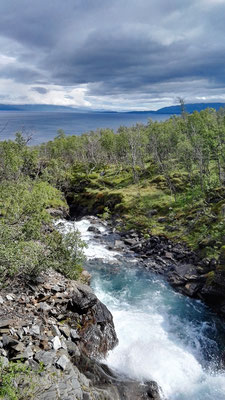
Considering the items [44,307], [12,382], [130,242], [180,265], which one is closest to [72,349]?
[44,307]

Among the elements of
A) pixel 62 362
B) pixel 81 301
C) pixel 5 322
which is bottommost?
pixel 81 301

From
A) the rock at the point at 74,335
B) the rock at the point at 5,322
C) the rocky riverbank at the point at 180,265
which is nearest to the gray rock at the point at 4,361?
the rock at the point at 5,322

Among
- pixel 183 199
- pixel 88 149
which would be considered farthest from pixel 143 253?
pixel 88 149

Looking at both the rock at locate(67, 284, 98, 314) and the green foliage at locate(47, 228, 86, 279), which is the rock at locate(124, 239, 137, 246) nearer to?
the green foliage at locate(47, 228, 86, 279)

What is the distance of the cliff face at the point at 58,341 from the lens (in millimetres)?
13773

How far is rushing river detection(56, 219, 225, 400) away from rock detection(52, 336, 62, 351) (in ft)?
18.3

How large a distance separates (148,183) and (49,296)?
57075 mm

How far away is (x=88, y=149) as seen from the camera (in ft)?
357

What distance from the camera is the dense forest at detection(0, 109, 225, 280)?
23422mm

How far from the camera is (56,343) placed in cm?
1700

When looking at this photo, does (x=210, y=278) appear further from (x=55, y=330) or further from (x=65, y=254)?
(x=55, y=330)

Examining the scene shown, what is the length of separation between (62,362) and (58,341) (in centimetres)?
203

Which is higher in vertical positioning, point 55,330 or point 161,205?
point 161,205

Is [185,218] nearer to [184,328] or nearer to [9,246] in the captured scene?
[184,328]
